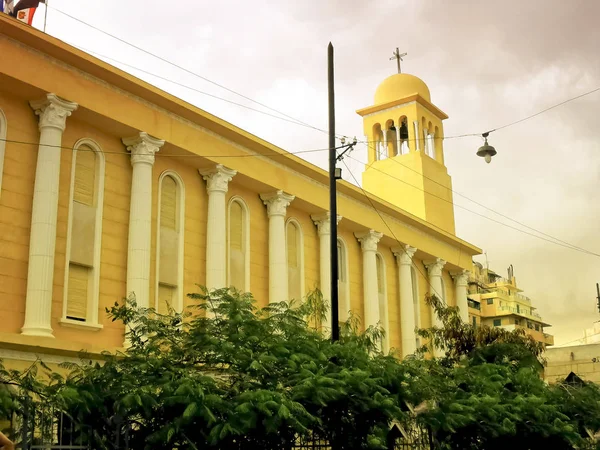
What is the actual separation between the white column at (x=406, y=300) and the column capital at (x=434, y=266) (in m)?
2.74

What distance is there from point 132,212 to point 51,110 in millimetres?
3721

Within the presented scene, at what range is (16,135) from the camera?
21141 mm

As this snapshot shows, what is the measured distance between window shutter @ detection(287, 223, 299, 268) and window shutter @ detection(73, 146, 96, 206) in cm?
952

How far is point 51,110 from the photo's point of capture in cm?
2153

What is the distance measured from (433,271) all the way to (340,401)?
86.3 ft

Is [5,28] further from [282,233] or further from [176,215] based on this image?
[282,233]

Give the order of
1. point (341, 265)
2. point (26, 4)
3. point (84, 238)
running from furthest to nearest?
point (341, 265), point (26, 4), point (84, 238)

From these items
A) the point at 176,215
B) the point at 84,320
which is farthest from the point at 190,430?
the point at 176,215

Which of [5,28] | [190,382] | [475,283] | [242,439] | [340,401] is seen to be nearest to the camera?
[190,382]

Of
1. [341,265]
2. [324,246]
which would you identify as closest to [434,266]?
[341,265]

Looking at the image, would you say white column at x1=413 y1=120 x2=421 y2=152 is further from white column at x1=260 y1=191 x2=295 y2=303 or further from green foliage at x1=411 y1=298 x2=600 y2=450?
green foliage at x1=411 y1=298 x2=600 y2=450

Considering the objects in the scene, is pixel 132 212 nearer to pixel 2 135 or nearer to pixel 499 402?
pixel 2 135

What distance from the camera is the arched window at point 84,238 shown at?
854 inches

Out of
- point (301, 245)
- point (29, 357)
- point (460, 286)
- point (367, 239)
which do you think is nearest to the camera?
point (29, 357)
